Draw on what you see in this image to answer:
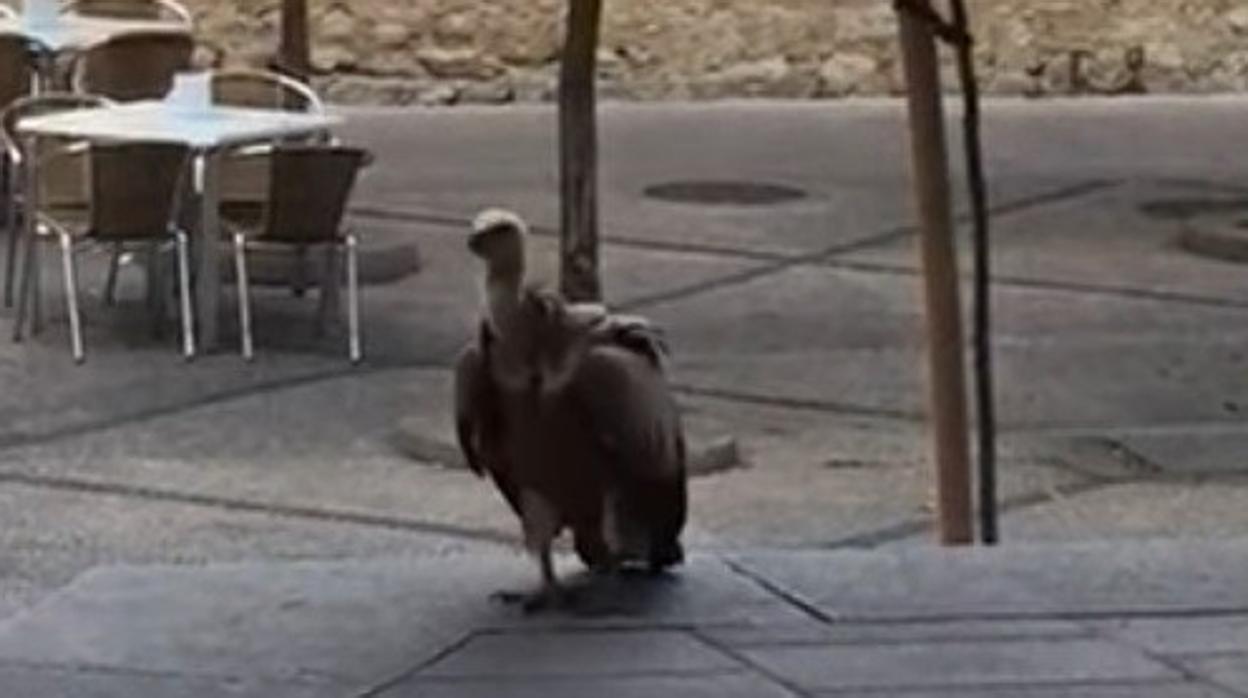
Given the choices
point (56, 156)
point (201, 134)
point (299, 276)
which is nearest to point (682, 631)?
point (201, 134)

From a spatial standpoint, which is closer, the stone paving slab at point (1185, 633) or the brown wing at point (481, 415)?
the stone paving slab at point (1185, 633)

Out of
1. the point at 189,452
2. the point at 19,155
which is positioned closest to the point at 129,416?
the point at 189,452

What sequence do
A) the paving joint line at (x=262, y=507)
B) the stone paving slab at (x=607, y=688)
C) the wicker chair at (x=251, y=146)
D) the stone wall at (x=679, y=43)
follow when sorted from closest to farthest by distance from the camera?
1. the stone paving slab at (x=607, y=688)
2. the paving joint line at (x=262, y=507)
3. the wicker chair at (x=251, y=146)
4. the stone wall at (x=679, y=43)

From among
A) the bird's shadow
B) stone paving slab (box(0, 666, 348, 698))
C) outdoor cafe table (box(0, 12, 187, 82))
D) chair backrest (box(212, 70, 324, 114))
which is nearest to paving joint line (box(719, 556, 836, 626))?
the bird's shadow

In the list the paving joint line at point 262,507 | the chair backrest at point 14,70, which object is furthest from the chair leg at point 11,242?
the paving joint line at point 262,507

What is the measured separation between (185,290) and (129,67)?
2086 millimetres

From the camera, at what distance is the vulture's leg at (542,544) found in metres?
4.79

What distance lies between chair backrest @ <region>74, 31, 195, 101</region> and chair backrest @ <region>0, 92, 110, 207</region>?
1124 mm

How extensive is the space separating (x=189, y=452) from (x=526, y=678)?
4816mm

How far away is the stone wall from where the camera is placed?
58.5 ft

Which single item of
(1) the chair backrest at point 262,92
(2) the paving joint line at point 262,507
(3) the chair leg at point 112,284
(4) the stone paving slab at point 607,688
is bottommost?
(3) the chair leg at point 112,284

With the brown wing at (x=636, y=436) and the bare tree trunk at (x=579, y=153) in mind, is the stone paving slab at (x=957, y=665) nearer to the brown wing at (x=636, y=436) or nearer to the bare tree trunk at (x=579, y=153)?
the brown wing at (x=636, y=436)

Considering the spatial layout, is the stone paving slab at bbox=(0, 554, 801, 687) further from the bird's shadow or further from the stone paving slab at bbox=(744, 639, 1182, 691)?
the stone paving slab at bbox=(744, 639, 1182, 691)

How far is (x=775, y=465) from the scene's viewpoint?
903 cm
